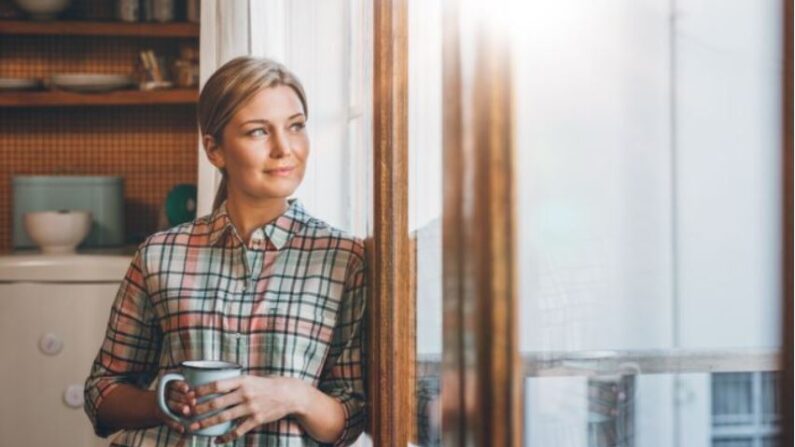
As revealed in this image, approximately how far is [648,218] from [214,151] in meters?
0.92

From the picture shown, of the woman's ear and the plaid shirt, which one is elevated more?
the woman's ear

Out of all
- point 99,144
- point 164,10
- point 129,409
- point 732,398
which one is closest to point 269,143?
point 129,409

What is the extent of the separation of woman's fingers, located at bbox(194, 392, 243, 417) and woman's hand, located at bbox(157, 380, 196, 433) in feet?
0.04

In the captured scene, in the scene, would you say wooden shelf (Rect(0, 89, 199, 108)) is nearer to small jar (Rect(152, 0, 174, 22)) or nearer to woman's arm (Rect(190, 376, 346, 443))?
small jar (Rect(152, 0, 174, 22))

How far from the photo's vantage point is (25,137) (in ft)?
11.1

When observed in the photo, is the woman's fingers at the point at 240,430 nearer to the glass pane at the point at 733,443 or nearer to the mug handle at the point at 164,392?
the mug handle at the point at 164,392

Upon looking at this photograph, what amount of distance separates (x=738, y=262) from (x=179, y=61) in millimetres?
2725

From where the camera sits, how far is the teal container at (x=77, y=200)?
3.15 meters

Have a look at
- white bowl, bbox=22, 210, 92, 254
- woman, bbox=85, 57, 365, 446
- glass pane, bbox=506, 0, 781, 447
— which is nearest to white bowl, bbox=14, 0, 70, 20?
white bowl, bbox=22, 210, 92, 254

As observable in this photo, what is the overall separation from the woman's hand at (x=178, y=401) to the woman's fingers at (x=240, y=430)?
2.2 inches

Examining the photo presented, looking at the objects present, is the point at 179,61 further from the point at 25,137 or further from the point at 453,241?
the point at 453,241

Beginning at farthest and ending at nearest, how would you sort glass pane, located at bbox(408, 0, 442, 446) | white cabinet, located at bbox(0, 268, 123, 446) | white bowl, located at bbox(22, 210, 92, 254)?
white bowl, located at bbox(22, 210, 92, 254), white cabinet, located at bbox(0, 268, 123, 446), glass pane, located at bbox(408, 0, 442, 446)

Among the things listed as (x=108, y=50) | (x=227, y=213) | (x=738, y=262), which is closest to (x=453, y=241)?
(x=738, y=262)

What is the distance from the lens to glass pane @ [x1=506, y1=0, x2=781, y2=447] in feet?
2.05
